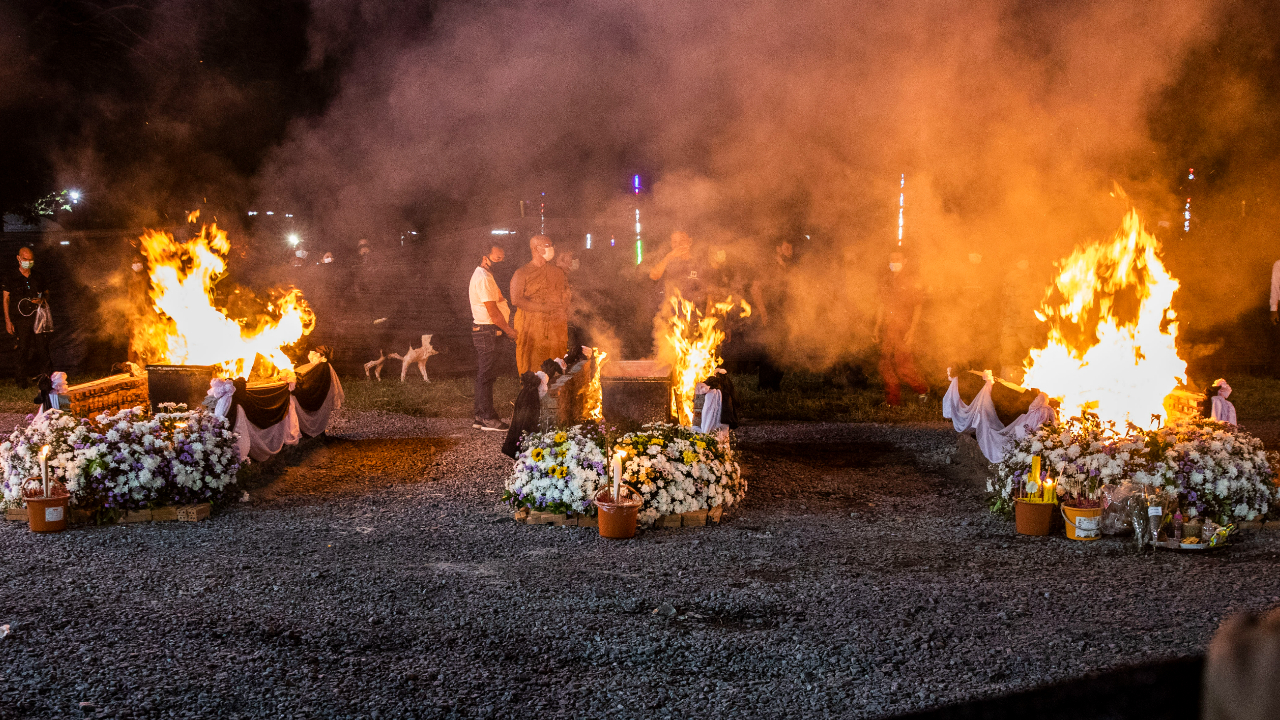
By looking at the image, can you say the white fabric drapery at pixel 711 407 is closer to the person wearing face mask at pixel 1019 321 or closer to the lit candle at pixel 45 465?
the person wearing face mask at pixel 1019 321

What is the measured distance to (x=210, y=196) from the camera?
17.1m

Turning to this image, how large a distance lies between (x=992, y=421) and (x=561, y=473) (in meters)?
3.97

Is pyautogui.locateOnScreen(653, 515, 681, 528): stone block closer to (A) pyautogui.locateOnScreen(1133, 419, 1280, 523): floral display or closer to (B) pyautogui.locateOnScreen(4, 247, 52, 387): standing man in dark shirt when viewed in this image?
(A) pyautogui.locateOnScreen(1133, 419, 1280, 523): floral display

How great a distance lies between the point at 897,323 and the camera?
38.4 ft

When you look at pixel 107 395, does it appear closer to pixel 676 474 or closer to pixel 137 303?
pixel 676 474

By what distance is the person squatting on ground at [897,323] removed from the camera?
38.0 ft

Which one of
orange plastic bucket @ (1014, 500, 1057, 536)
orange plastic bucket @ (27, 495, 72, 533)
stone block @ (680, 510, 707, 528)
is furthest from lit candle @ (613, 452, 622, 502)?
orange plastic bucket @ (27, 495, 72, 533)

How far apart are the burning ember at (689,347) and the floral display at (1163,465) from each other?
3965 mm

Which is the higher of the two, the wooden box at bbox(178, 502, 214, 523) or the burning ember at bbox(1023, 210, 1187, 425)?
the burning ember at bbox(1023, 210, 1187, 425)

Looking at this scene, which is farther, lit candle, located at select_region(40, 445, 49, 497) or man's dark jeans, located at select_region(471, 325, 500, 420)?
man's dark jeans, located at select_region(471, 325, 500, 420)

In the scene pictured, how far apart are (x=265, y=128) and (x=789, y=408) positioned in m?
9.60

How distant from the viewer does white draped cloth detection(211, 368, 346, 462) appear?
7.96 meters

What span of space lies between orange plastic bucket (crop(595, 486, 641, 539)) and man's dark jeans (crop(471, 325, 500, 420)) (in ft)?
13.1

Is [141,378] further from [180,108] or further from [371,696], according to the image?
[371,696]
